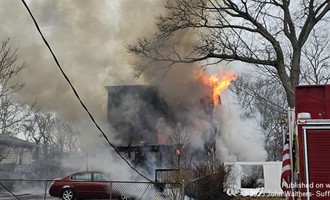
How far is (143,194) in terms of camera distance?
12703mm

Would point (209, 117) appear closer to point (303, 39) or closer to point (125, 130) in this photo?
point (125, 130)

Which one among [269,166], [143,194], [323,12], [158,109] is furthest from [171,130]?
[323,12]

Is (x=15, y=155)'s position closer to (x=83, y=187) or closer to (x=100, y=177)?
(x=83, y=187)

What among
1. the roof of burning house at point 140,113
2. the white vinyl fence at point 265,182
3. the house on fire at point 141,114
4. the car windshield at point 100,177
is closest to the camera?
the car windshield at point 100,177

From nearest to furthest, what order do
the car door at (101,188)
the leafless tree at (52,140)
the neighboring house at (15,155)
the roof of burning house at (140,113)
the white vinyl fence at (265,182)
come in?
the car door at (101,188), the white vinyl fence at (265,182), the roof of burning house at (140,113), the leafless tree at (52,140), the neighboring house at (15,155)

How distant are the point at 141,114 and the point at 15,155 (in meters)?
18.9

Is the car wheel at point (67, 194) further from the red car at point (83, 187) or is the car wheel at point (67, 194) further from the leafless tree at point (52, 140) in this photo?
the leafless tree at point (52, 140)

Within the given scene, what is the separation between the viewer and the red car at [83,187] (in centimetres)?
1380

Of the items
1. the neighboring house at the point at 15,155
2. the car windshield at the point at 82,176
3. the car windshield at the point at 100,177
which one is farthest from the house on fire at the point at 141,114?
the neighboring house at the point at 15,155

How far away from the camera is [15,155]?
1304 inches

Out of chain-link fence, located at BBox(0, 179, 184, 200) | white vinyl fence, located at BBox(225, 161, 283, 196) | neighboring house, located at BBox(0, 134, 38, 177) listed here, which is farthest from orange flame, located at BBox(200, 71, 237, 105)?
neighboring house, located at BBox(0, 134, 38, 177)

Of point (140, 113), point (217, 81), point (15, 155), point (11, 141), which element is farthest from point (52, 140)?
point (217, 81)

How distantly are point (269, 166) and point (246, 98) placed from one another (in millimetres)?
22746

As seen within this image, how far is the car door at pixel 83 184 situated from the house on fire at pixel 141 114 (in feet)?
12.2
